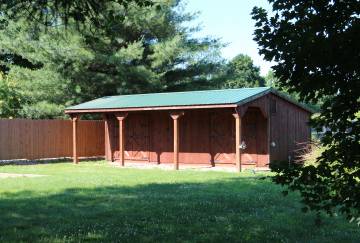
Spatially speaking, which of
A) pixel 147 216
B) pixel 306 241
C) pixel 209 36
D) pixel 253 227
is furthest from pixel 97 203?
pixel 209 36

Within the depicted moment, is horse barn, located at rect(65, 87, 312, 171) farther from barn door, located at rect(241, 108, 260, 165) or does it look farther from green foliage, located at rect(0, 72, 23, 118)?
green foliage, located at rect(0, 72, 23, 118)

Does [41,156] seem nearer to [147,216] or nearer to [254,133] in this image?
[254,133]

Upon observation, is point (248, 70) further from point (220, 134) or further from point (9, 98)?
point (220, 134)

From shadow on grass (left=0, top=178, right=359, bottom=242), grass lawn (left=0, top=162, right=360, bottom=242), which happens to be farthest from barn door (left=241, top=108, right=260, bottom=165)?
shadow on grass (left=0, top=178, right=359, bottom=242)

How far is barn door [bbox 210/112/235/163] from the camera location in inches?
792

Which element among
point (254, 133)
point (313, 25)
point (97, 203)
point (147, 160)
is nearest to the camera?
point (313, 25)

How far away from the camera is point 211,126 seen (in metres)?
20.6

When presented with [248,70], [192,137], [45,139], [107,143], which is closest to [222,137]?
[192,137]

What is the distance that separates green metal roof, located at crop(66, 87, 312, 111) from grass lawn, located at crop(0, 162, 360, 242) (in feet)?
18.4

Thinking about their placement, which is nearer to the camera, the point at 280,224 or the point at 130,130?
the point at 280,224

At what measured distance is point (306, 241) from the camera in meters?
6.55

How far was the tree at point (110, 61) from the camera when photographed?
28.1 meters

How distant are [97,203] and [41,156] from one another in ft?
49.5

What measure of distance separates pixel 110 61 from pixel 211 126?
30.8ft
